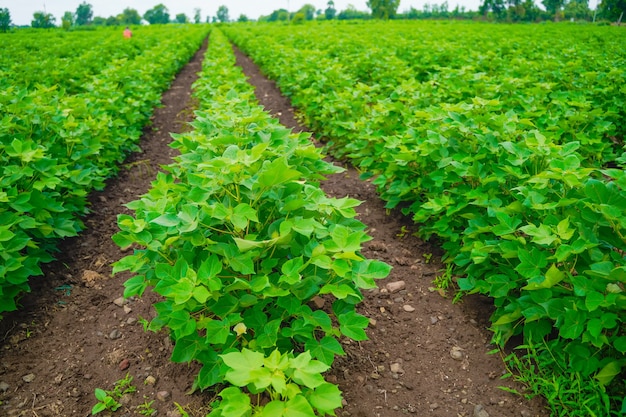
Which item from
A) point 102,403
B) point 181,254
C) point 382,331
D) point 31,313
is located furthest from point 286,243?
point 31,313

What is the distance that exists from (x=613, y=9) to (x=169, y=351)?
5901 centimetres

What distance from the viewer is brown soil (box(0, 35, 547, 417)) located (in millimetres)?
2156

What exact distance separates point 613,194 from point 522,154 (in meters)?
0.73

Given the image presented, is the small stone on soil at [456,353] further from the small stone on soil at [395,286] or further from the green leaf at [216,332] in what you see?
the green leaf at [216,332]

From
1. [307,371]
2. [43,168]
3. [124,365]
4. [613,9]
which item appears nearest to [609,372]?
[307,371]

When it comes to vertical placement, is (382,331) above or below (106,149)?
below

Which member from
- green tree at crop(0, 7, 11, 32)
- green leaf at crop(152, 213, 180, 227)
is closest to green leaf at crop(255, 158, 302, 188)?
green leaf at crop(152, 213, 180, 227)

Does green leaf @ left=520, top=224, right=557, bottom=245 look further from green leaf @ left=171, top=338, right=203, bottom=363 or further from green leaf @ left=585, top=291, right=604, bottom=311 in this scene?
green leaf @ left=171, top=338, right=203, bottom=363

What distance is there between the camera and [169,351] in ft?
8.02

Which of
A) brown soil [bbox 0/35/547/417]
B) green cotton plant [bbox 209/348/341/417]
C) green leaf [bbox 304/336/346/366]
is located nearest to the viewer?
green cotton plant [bbox 209/348/341/417]

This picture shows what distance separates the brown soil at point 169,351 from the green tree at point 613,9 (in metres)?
55.5

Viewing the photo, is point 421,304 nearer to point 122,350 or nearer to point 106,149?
point 122,350

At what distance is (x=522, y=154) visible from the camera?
2742 mm

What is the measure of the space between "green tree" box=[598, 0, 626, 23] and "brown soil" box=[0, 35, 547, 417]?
55.5m
